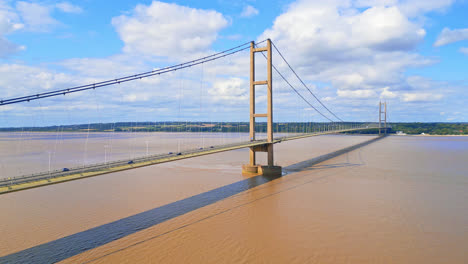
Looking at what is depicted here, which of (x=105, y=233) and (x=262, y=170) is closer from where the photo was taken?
(x=105, y=233)

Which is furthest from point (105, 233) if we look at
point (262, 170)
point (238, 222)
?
point (262, 170)

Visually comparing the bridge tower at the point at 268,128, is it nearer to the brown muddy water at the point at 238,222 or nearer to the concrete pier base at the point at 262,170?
the concrete pier base at the point at 262,170

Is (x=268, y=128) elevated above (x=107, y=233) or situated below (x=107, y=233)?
above

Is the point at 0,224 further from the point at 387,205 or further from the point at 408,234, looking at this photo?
the point at 387,205

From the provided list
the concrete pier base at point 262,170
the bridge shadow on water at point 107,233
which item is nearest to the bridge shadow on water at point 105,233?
the bridge shadow on water at point 107,233

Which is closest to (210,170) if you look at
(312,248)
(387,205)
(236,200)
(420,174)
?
(236,200)

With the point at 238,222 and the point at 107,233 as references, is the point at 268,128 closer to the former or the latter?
the point at 238,222
